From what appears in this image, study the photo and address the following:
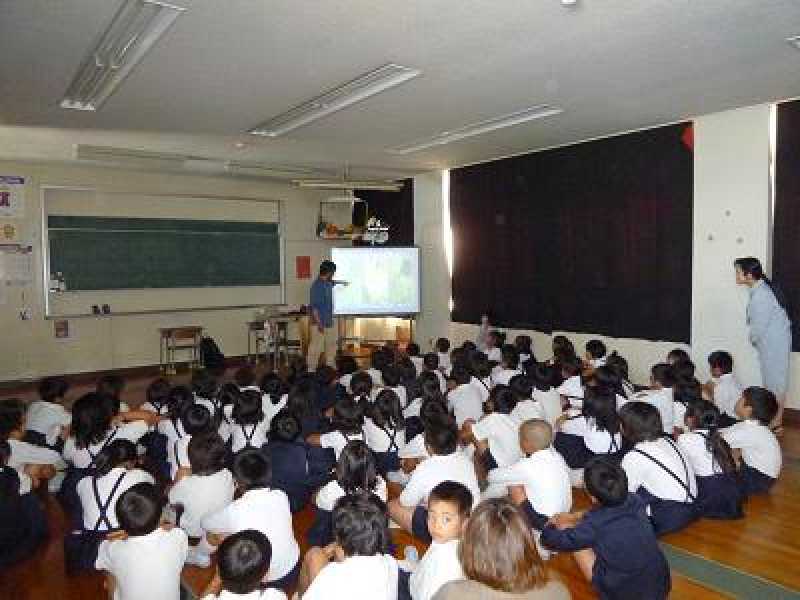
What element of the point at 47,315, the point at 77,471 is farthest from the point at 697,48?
the point at 47,315

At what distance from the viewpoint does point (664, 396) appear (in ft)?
13.7

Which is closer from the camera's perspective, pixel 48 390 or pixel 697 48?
pixel 697 48

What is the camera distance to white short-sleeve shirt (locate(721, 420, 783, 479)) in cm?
362

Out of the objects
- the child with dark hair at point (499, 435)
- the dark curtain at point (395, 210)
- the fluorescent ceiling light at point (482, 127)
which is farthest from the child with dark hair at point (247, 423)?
the dark curtain at point (395, 210)

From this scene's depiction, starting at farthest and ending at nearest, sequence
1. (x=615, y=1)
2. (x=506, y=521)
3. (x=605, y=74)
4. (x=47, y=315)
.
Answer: (x=47, y=315)
(x=605, y=74)
(x=615, y=1)
(x=506, y=521)

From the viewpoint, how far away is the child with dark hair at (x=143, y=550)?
7.63 ft

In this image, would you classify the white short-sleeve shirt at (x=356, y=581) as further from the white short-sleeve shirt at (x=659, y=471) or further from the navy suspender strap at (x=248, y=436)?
the navy suspender strap at (x=248, y=436)

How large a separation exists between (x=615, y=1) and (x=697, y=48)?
1.05 m

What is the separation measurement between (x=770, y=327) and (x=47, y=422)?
558cm

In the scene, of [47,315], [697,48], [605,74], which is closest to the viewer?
[697,48]

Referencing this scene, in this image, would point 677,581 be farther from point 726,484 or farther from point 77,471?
point 77,471

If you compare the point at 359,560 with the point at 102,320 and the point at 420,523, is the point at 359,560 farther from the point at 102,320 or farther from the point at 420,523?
the point at 102,320

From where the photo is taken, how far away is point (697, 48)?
3781mm

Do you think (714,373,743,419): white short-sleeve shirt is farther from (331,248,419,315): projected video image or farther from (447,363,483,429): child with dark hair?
(331,248,419,315): projected video image
